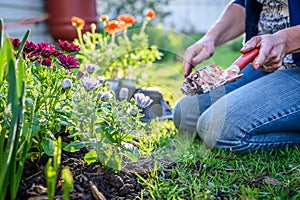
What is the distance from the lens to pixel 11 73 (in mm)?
1013

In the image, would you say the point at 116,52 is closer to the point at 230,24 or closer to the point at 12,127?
the point at 230,24

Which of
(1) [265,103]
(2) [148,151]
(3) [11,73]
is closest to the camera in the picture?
(3) [11,73]

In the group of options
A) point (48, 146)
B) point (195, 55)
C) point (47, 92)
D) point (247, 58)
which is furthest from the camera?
point (195, 55)

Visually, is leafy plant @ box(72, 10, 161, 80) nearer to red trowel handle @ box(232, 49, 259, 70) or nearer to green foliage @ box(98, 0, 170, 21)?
red trowel handle @ box(232, 49, 259, 70)

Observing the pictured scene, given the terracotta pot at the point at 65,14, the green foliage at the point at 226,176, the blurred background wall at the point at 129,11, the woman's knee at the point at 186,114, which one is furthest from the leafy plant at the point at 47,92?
the terracotta pot at the point at 65,14

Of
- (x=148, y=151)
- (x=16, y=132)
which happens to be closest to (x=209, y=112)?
(x=148, y=151)

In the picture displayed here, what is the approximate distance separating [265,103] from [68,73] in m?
0.79

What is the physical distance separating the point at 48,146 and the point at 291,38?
0.90 metres

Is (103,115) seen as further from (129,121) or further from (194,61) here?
(194,61)

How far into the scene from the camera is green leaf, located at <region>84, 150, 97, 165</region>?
133 cm

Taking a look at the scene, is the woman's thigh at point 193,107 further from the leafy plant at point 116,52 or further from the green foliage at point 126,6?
the green foliage at point 126,6

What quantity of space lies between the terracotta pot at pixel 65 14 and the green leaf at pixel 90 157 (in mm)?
2972

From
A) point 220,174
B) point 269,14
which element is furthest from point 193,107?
point 220,174

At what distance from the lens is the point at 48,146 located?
127 centimetres
